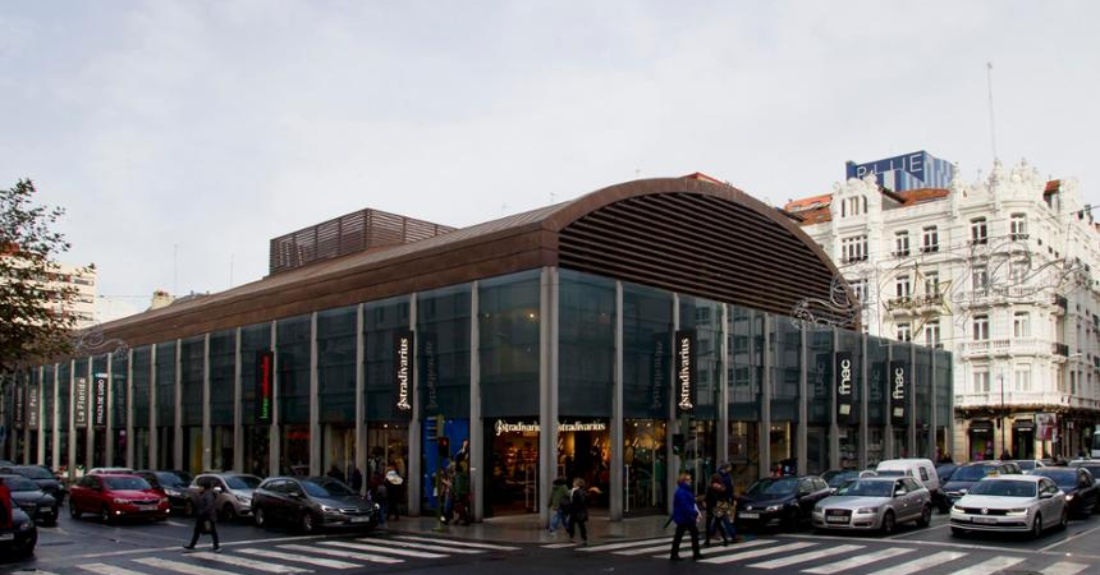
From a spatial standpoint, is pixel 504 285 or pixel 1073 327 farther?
pixel 1073 327

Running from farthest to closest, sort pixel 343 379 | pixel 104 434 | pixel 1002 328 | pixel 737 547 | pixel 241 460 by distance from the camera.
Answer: pixel 1002 328 → pixel 104 434 → pixel 241 460 → pixel 343 379 → pixel 737 547

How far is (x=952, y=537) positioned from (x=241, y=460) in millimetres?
28791

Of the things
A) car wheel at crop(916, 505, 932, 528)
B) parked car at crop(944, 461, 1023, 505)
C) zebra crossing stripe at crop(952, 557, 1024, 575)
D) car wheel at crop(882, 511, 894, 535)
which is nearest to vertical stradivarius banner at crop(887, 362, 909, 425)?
parked car at crop(944, 461, 1023, 505)

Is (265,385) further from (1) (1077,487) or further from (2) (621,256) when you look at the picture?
(1) (1077,487)

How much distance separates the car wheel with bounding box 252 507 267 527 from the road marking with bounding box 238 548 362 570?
5588 mm

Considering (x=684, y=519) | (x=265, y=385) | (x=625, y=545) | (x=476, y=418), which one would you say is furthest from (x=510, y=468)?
(x=265, y=385)

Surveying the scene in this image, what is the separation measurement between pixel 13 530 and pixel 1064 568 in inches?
816

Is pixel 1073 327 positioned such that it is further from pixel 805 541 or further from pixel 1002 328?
pixel 805 541

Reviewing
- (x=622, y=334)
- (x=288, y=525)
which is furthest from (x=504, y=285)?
(x=288, y=525)

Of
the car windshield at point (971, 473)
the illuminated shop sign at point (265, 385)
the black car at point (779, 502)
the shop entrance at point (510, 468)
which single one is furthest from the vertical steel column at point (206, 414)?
the car windshield at point (971, 473)

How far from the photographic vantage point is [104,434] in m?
52.1

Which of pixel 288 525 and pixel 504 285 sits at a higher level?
pixel 504 285

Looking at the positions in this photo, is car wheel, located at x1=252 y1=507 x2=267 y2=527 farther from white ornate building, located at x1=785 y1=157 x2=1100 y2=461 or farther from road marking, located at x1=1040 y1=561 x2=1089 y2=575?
white ornate building, located at x1=785 y1=157 x2=1100 y2=461

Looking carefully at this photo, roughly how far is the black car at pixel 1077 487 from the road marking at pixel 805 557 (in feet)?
28.6
